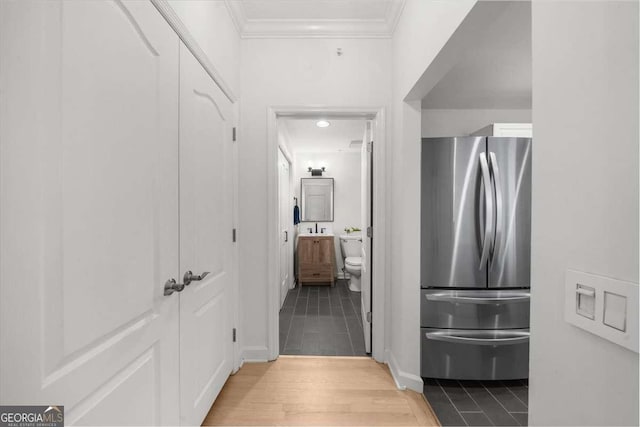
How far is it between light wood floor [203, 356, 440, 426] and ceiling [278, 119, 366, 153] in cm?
268

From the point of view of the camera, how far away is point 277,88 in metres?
2.29

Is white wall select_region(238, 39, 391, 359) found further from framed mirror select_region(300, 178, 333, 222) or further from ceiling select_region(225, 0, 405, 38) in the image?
framed mirror select_region(300, 178, 333, 222)

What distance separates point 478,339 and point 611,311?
1.71 metres

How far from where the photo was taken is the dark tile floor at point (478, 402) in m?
1.74

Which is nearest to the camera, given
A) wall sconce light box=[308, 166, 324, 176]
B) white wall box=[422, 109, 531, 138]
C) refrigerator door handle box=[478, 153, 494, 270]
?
refrigerator door handle box=[478, 153, 494, 270]

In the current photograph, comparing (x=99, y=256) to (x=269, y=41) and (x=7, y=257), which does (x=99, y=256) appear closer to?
(x=7, y=257)

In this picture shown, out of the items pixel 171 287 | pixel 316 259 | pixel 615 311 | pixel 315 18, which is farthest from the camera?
pixel 316 259

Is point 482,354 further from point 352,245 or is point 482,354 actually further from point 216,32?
point 352,245

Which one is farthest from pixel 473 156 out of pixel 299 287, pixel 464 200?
pixel 299 287

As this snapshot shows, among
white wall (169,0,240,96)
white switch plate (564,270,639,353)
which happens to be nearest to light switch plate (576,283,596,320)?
white switch plate (564,270,639,353)

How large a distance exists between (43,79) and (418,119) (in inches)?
73.8

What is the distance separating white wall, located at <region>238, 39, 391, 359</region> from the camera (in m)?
2.28

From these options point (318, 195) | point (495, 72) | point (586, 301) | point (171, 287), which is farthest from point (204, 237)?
point (318, 195)

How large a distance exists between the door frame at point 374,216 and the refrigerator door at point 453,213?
1.05 feet
